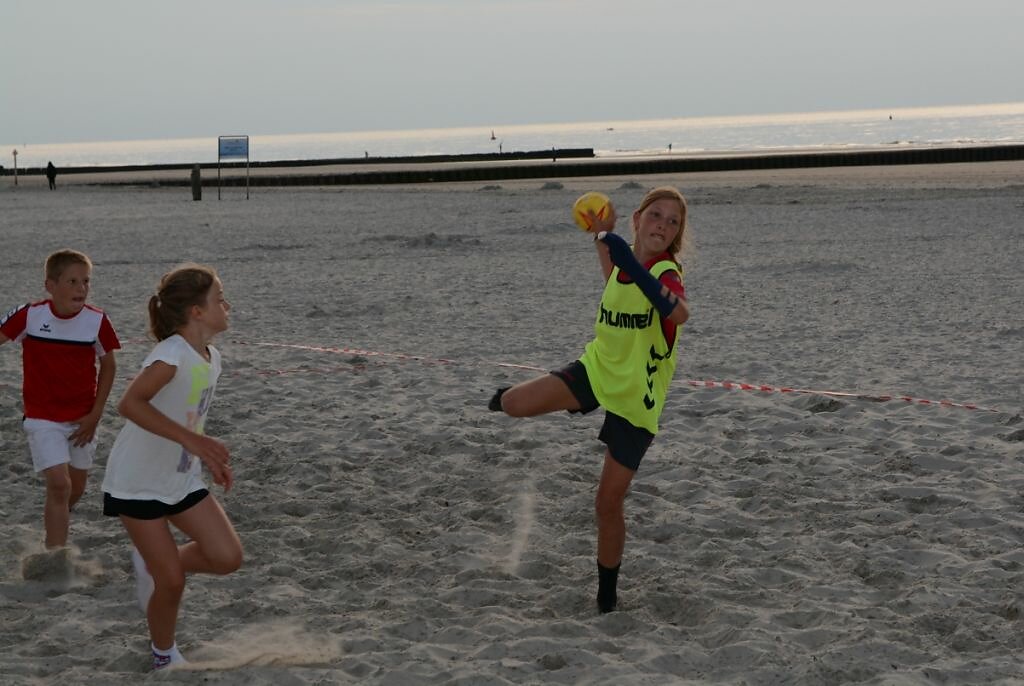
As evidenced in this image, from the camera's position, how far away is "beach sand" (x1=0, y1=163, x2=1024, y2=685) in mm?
4145

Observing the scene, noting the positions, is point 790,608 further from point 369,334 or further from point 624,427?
point 369,334

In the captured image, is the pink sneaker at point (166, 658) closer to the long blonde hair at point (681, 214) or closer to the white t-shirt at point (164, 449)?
the white t-shirt at point (164, 449)

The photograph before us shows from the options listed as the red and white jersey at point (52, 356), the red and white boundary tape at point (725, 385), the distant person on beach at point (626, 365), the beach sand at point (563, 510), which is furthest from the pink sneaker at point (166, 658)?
the red and white boundary tape at point (725, 385)

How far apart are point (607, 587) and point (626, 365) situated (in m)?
0.89

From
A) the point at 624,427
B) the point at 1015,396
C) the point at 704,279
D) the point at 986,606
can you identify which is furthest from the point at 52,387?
the point at 704,279

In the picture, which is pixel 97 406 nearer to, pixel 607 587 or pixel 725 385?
pixel 607 587

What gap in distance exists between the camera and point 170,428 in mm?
3588

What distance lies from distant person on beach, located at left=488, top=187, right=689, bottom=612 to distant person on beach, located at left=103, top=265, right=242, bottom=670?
134 centimetres

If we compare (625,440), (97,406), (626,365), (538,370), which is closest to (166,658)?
(97,406)

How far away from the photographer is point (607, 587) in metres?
4.48

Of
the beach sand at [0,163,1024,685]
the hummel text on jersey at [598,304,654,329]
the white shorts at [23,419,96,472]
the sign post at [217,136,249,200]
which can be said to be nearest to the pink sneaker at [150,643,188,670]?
the beach sand at [0,163,1024,685]

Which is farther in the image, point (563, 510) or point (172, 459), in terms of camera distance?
point (563, 510)

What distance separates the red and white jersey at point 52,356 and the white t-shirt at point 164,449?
118 cm

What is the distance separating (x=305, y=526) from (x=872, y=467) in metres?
3.05
